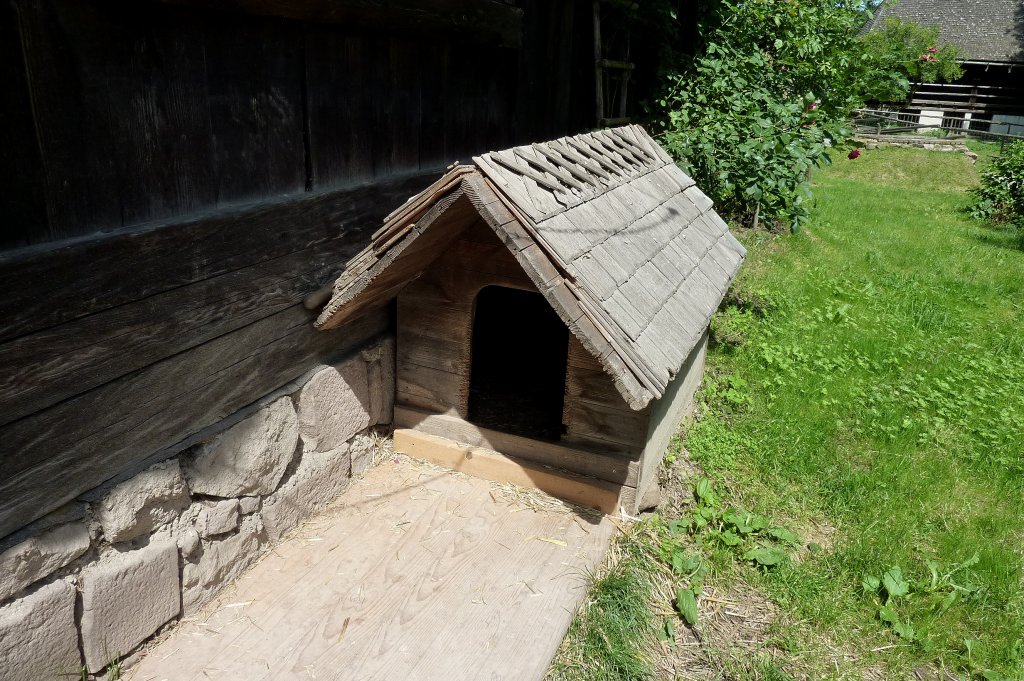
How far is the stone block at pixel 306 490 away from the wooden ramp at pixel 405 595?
0.07 metres

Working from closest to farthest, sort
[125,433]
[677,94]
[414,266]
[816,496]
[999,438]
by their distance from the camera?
[125,433] → [414,266] → [816,496] → [999,438] → [677,94]

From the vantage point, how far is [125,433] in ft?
8.91

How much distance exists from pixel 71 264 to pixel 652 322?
2176 mm

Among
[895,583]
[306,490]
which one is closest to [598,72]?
[306,490]

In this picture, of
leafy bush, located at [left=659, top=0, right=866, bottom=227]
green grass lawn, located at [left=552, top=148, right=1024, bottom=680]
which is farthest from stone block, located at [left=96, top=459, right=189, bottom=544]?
leafy bush, located at [left=659, top=0, right=866, bottom=227]

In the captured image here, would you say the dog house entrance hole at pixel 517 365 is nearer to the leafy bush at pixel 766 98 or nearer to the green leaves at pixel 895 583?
the leafy bush at pixel 766 98

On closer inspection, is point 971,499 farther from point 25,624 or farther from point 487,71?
point 25,624

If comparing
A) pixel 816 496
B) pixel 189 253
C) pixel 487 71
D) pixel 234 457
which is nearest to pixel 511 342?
pixel 487 71

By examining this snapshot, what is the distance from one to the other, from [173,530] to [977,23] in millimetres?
34342

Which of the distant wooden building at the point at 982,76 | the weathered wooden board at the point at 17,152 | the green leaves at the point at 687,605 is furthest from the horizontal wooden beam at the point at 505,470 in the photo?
the distant wooden building at the point at 982,76

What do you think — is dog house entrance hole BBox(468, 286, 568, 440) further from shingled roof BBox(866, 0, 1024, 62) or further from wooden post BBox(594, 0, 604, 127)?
shingled roof BBox(866, 0, 1024, 62)

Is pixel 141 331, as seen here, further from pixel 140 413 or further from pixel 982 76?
pixel 982 76

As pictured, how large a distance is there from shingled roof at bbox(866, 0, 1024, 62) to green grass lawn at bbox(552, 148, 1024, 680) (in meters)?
24.2

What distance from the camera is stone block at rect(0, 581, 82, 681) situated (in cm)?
240
